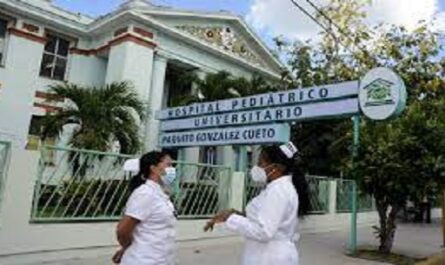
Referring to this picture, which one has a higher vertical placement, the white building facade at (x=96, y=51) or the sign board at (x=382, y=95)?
the white building facade at (x=96, y=51)

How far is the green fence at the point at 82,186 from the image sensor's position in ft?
25.0

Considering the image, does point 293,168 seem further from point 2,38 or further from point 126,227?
point 2,38

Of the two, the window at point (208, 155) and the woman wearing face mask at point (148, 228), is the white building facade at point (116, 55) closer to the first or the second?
the window at point (208, 155)

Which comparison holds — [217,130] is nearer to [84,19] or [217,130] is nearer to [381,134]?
[381,134]

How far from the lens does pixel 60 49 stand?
1817cm

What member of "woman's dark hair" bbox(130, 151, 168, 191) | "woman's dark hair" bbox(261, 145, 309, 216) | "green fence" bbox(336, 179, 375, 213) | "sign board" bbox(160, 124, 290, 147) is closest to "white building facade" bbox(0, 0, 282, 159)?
"sign board" bbox(160, 124, 290, 147)

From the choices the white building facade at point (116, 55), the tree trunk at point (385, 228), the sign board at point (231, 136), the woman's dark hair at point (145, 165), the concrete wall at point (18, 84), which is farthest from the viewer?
the white building facade at point (116, 55)

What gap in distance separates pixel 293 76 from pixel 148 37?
7.16 meters

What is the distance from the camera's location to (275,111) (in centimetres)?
1130

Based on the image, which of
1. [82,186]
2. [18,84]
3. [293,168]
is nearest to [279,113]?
[82,186]

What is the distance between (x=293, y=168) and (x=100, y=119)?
887 centimetres

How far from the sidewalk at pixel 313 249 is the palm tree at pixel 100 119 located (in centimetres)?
322

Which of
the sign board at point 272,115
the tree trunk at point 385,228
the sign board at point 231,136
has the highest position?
the sign board at point 272,115

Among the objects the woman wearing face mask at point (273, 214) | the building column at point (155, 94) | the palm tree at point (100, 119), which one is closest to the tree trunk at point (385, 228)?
the palm tree at point (100, 119)
